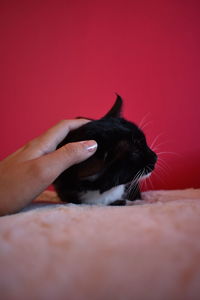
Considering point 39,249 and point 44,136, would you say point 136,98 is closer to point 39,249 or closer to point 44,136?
point 44,136

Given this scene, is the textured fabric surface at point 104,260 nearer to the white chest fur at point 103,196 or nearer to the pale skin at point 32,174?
the pale skin at point 32,174

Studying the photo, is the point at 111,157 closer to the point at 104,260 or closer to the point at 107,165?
the point at 107,165

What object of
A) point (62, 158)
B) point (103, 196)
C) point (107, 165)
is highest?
point (62, 158)

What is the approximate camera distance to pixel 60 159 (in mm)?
644

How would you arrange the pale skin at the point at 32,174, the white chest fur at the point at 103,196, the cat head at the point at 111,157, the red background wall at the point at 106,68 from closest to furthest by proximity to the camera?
1. the pale skin at the point at 32,174
2. the cat head at the point at 111,157
3. the white chest fur at the point at 103,196
4. the red background wall at the point at 106,68

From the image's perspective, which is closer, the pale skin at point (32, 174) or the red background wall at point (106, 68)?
the pale skin at point (32, 174)

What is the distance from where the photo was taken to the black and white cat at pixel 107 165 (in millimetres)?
740

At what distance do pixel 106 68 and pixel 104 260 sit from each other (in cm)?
150

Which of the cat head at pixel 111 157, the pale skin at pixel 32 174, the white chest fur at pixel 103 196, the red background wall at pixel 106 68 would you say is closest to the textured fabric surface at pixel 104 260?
the pale skin at pixel 32 174

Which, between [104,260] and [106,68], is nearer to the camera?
[104,260]

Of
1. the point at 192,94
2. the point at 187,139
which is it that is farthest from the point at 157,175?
the point at 192,94

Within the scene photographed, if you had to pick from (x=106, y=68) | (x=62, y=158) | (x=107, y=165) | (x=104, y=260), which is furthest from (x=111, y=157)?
(x=106, y=68)

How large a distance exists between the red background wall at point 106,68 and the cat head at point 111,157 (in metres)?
0.67

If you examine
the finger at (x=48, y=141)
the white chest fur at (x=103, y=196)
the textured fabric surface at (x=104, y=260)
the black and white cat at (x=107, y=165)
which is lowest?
the white chest fur at (x=103, y=196)
